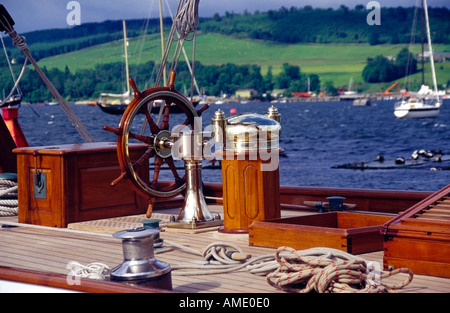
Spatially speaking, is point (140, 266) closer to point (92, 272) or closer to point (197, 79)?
point (92, 272)

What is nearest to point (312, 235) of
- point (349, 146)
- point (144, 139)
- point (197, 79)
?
point (144, 139)

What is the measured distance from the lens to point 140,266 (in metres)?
3.17

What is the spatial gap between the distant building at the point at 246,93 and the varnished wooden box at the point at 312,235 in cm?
9038

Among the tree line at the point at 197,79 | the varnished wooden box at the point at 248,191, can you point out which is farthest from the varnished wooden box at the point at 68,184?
the tree line at the point at 197,79

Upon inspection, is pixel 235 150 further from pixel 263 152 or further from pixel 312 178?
pixel 312 178

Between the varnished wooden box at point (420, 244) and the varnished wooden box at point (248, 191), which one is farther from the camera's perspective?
the varnished wooden box at point (248, 191)

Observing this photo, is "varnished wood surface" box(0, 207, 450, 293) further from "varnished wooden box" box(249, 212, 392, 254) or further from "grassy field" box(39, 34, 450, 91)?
"grassy field" box(39, 34, 450, 91)

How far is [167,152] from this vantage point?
512cm

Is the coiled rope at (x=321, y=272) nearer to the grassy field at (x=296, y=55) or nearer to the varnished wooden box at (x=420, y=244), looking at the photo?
the varnished wooden box at (x=420, y=244)

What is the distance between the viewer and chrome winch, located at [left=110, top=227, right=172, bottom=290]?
3133mm

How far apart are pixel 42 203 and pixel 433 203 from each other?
2.65 meters

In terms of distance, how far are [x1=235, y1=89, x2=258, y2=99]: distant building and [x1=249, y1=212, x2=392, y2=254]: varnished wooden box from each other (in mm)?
90377

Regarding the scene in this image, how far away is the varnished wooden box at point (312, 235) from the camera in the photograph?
401 cm
